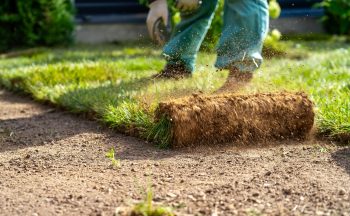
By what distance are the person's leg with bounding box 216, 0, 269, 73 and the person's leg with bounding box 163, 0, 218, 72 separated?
488 mm

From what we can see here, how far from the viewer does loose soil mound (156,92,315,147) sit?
314 centimetres

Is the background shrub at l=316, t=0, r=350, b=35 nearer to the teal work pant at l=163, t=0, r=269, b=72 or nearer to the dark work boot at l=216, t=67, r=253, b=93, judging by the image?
the teal work pant at l=163, t=0, r=269, b=72

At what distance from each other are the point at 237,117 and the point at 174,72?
4.23 ft

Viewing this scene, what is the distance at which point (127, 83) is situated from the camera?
4.60m

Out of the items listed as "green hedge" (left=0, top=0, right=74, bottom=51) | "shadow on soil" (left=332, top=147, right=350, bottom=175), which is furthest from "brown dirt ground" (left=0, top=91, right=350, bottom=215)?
"green hedge" (left=0, top=0, right=74, bottom=51)

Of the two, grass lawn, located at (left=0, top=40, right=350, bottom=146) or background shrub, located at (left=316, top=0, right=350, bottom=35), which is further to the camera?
background shrub, located at (left=316, top=0, right=350, bottom=35)

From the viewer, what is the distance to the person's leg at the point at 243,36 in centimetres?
395

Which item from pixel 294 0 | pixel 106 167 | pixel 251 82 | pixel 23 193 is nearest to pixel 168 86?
pixel 251 82

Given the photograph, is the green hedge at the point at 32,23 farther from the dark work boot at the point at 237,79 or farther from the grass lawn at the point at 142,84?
the dark work boot at the point at 237,79

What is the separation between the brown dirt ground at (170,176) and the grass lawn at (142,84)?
0.44 feet

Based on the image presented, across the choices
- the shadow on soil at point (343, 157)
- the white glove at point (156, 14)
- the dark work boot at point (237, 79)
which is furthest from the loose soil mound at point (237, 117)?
the white glove at point (156, 14)

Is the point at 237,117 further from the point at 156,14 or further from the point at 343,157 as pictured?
the point at 156,14

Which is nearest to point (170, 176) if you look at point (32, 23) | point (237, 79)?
point (237, 79)

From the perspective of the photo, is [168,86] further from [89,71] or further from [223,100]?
[89,71]
